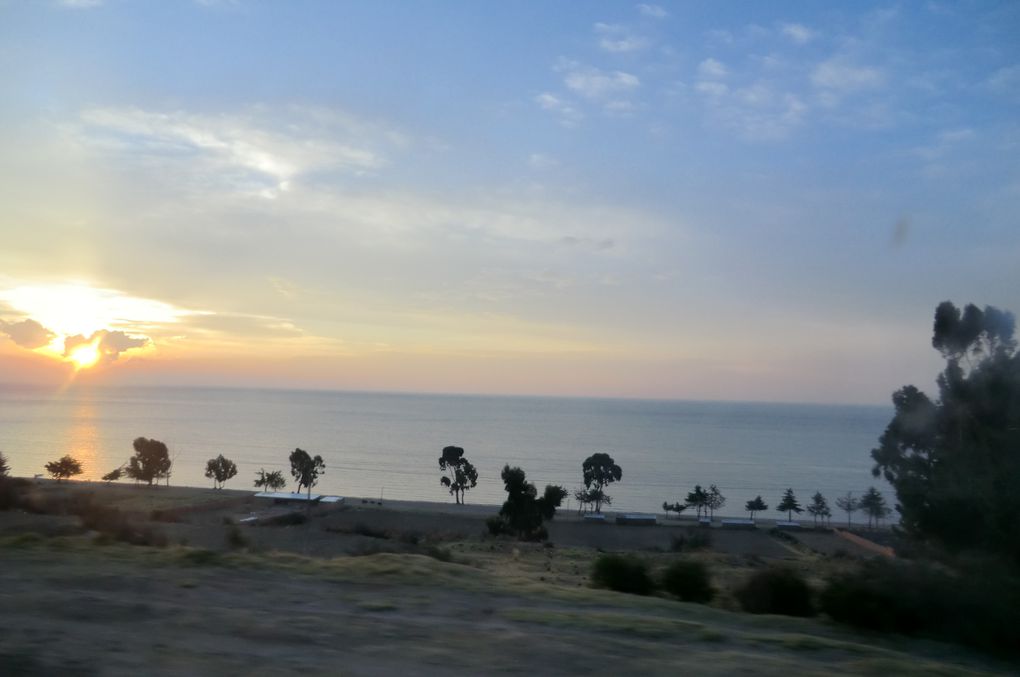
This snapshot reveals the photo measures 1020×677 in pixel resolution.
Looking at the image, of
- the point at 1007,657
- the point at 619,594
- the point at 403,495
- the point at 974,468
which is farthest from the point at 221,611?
the point at 403,495

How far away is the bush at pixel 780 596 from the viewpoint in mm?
11023

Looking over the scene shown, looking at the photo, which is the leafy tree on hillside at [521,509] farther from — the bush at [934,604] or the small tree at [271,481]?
the small tree at [271,481]

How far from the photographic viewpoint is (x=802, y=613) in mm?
10969

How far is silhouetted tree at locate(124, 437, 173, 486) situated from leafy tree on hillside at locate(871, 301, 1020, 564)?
49.2 metres

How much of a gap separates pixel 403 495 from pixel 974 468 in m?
67.1

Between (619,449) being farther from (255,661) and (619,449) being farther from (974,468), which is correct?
(255,661)

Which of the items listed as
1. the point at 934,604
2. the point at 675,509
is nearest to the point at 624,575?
the point at 934,604

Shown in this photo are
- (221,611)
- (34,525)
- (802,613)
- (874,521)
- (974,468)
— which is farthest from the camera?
(874,521)

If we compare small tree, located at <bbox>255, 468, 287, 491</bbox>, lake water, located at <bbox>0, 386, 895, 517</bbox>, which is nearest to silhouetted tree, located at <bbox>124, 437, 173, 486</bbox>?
small tree, located at <bbox>255, 468, 287, 491</bbox>

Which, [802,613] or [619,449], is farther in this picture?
[619,449]

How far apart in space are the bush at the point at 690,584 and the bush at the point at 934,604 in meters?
1.61

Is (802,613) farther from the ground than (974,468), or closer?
closer

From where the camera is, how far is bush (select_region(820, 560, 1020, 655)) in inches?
375

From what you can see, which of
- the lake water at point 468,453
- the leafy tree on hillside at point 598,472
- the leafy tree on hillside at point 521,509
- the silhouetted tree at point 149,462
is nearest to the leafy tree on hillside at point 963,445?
the leafy tree on hillside at point 521,509
